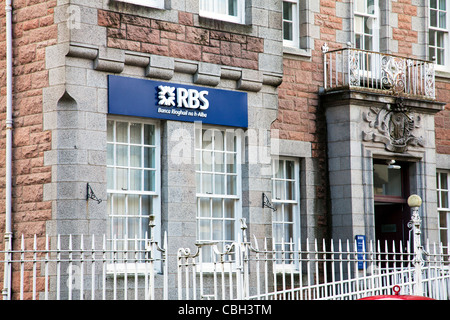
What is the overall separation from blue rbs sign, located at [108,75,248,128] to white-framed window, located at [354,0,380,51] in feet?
14.4

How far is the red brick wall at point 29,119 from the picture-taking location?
13805 mm

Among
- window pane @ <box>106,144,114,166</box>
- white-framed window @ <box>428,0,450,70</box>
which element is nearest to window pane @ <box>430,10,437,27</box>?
white-framed window @ <box>428,0,450,70</box>

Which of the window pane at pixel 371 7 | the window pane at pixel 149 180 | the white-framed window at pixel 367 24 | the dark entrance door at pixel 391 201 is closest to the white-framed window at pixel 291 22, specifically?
the white-framed window at pixel 367 24

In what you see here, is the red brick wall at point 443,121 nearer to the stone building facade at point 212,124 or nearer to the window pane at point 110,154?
the stone building facade at point 212,124

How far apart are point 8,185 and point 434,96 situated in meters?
9.43

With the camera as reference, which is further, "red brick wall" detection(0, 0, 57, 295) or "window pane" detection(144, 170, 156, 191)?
"window pane" detection(144, 170, 156, 191)

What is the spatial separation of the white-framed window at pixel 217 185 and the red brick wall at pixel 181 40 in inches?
50.1

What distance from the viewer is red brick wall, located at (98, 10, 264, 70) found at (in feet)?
47.1

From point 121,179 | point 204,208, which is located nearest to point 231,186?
point 204,208

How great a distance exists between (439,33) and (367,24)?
232cm

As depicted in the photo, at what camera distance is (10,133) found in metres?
14.1

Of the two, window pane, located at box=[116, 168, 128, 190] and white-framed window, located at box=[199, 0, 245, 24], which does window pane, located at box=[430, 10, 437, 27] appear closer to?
white-framed window, located at box=[199, 0, 245, 24]
